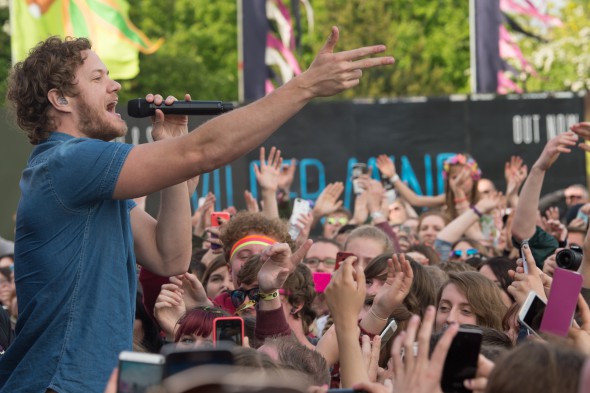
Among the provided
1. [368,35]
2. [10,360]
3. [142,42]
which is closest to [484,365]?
[10,360]

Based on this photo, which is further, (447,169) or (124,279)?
(447,169)

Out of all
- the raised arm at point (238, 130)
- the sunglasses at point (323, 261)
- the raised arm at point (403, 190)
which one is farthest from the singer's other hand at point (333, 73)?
the raised arm at point (403, 190)

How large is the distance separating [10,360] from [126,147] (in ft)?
2.61

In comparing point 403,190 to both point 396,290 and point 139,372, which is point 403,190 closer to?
point 396,290

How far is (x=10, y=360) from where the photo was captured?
4.01m

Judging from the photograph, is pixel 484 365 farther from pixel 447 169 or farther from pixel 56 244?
pixel 447 169

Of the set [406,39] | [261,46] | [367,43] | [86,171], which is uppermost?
[406,39]

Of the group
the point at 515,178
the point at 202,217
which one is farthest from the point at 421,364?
the point at 515,178

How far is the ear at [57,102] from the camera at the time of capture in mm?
4207

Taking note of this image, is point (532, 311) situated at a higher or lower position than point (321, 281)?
higher

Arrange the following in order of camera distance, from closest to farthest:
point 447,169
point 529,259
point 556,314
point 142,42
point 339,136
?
point 556,314 → point 529,259 → point 447,169 → point 339,136 → point 142,42

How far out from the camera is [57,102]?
421cm

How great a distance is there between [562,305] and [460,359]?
0.66m

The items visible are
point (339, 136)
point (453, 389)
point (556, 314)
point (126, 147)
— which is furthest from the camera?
point (339, 136)
